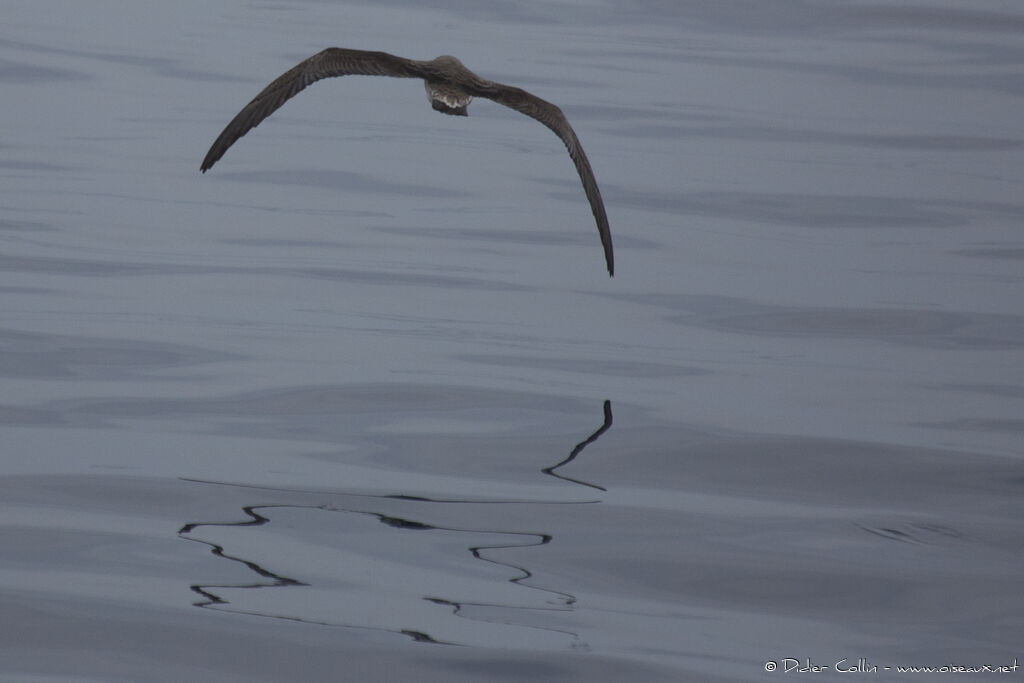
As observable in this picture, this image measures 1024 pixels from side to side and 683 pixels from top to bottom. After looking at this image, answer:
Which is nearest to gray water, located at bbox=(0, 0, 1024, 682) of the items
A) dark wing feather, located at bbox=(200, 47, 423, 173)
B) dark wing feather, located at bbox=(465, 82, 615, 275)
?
dark wing feather, located at bbox=(465, 82, 615, 275)

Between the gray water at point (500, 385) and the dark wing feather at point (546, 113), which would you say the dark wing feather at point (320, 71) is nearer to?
the dark wing feather at point (546, 113)

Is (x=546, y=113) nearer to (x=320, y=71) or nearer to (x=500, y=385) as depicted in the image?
(x=320, y=71)

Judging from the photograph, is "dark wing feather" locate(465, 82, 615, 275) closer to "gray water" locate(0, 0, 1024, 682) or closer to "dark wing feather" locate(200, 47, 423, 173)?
"dark wing feather" locate(200, 47, 423, 173)

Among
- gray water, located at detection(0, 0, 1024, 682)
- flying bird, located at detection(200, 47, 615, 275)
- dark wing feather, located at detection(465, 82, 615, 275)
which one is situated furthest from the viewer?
dark wing feather, located at detection(465, 82, 615, 275)

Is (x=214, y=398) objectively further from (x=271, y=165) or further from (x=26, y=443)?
(x=271, y=165)

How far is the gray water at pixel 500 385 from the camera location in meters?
5.37

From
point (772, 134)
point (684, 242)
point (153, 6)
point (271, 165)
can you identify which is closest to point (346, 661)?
point (684, 242)

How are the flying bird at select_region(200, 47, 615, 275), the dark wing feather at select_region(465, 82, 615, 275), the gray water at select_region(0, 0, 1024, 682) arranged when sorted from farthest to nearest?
the dark wing feather at select_region(465, 82, 615, 275) < the flying bird at select_region(200, 47, 615, 275) < the gray water at select_region(0, 0, 1024, 682)

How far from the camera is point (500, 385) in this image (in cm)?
776

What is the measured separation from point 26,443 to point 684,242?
5113 mm

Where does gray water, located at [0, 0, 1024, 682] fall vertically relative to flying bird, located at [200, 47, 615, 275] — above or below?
below

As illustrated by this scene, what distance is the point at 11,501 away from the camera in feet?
20.4

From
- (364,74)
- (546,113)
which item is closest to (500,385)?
(546,113)

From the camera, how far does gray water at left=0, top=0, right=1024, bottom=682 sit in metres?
5.37
